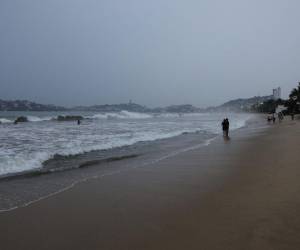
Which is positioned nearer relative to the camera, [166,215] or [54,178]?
[166,215]

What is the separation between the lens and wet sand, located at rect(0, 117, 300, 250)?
4406mm

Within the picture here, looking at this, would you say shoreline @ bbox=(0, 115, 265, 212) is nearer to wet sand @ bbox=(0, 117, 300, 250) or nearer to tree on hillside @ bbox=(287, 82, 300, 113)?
wet sand @ bbox=(0, 117, 300, 250)

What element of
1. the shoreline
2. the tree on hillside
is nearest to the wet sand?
the shoreline

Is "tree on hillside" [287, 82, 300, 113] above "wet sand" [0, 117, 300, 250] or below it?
above

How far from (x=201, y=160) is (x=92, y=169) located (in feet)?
12.7

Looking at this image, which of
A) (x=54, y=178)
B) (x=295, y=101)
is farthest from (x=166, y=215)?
(x=295, y=101)

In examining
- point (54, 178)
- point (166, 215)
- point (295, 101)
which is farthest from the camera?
point (295, 101)

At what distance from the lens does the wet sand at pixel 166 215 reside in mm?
4406

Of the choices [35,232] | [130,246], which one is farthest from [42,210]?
[130,246]

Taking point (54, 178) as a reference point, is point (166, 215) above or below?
above

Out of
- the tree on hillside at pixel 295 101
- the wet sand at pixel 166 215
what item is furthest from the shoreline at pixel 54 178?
the tree on hillside at pixel 295 101

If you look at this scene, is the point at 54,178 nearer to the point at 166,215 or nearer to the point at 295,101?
the point at 166,215

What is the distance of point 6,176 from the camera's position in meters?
9.74

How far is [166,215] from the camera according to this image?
A: 5.59 metres
